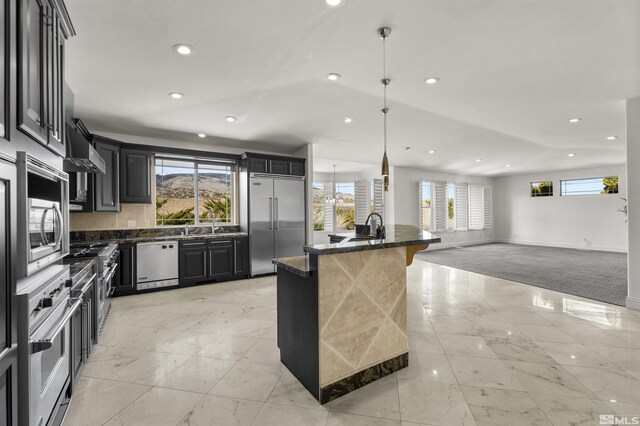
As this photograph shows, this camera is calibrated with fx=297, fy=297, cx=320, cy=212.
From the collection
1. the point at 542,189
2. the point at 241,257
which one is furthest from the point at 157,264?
the point at 542,189

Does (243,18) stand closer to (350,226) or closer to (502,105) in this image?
(502,105)

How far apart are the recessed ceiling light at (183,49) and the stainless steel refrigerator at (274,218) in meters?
2.94

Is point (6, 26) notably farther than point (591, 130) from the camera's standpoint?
No

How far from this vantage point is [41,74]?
149 cm

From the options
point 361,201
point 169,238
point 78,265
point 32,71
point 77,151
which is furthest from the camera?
point 361,201

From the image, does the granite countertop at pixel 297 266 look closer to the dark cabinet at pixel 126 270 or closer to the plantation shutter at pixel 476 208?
the dark cabinet at pixel 126 270

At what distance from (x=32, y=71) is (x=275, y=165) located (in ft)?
14.2

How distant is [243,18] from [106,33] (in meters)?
1.10

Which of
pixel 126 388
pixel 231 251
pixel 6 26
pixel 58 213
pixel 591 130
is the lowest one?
pixel 126 388

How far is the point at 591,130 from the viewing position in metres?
5.18

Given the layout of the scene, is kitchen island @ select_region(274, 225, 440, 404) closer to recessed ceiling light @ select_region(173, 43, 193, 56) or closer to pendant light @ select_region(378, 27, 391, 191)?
pendant light @ select_region(378, 27, 391, 191)

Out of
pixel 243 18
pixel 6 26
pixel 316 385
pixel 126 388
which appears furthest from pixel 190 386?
pixel 243 18

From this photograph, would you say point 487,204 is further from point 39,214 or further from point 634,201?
point 39,214

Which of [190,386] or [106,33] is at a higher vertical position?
[106,33]
